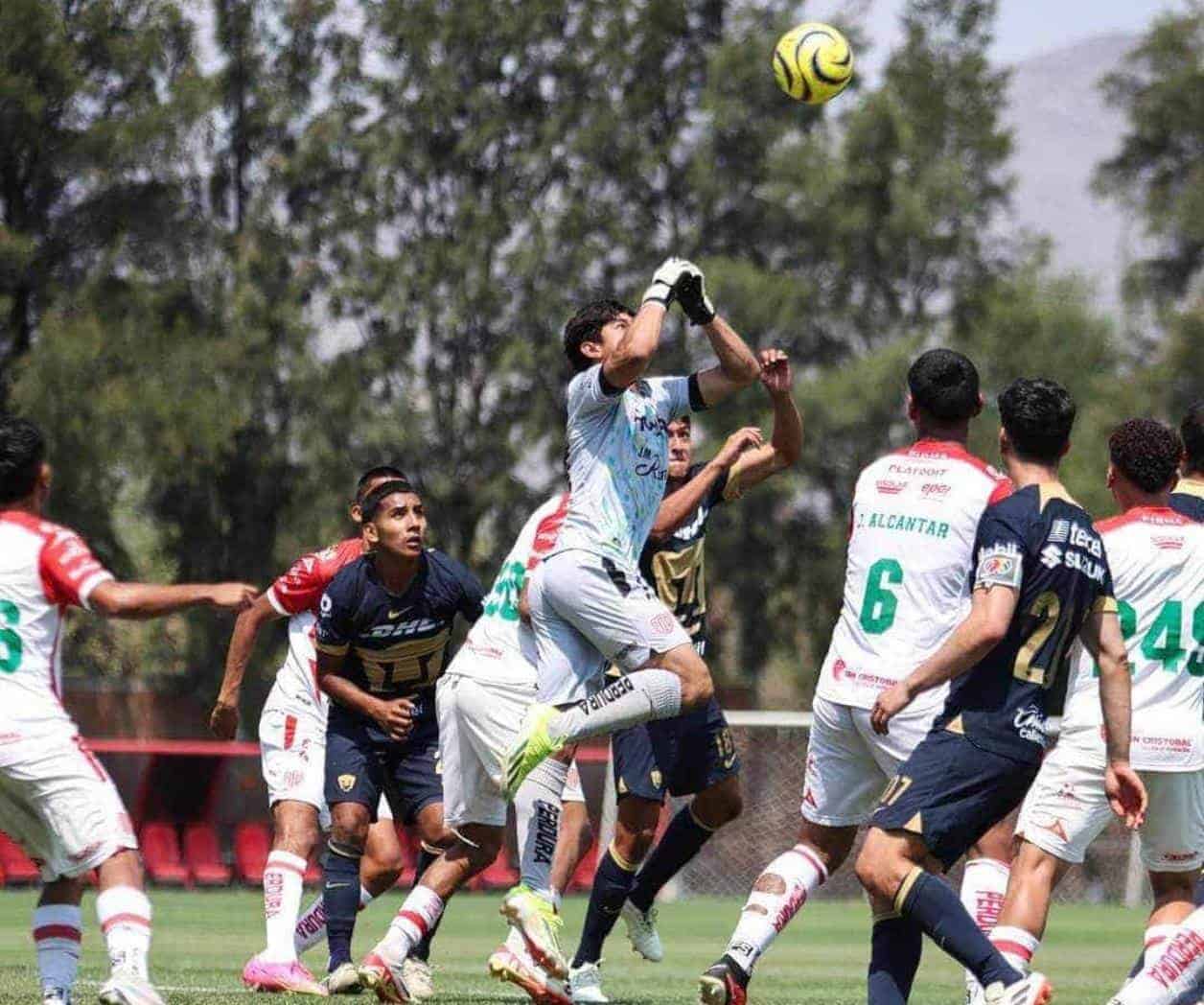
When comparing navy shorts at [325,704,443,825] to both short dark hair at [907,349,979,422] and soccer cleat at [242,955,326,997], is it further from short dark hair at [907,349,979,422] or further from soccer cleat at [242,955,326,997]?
short dark hair at [907,349,979,422]

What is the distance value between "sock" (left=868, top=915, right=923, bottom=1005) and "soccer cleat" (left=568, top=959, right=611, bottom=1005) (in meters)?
2.21

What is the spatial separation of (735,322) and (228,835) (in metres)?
14.2

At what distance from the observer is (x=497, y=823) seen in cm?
938

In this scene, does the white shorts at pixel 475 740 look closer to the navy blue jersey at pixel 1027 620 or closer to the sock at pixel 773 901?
the sock at pixel 773 901

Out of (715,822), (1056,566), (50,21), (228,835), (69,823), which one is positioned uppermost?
(50,21)

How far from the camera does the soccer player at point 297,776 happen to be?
9.67 meters

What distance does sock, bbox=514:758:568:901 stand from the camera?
8938mm

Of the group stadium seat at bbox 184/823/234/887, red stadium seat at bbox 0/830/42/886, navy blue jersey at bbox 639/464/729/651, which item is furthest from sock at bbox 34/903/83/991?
stadium seat at bbox 184/823/234/887

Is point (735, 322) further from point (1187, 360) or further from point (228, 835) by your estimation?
point (228, 835)

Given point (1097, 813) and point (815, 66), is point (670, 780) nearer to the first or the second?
point (1097, 813)

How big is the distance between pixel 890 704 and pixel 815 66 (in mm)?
4995

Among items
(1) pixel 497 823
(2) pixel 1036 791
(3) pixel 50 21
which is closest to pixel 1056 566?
(2) pixel 1036 791

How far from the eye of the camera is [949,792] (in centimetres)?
728

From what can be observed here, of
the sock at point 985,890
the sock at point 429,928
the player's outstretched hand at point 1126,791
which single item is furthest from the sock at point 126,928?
the player's outstretched hand at point 1126,791
